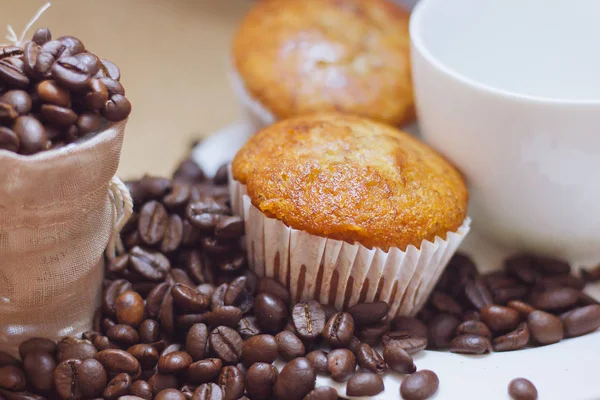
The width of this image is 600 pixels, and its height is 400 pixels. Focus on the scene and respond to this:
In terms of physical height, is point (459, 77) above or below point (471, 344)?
above

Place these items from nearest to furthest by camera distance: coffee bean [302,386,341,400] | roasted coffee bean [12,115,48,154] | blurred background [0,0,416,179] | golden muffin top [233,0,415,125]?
roasted coffee bean [12,115,48,154], coffee bean [302,386,341,400], golden muffin top [233,0,415,125], blurred background [0,0,416,179]

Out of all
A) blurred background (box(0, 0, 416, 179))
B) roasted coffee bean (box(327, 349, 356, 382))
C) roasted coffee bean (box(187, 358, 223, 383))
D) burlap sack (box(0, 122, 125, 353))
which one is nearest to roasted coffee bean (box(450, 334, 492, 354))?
roasted coffee bean (box(327, 349, 356, 382))

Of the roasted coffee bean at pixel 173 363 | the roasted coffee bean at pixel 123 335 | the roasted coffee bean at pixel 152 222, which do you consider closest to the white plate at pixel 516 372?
the roasted coffee bean at pixel 173 363

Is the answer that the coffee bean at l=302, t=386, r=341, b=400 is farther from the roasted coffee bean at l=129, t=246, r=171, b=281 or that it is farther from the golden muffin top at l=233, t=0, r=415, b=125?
the golden muffin top at l=233, t=0, r=415, b=125

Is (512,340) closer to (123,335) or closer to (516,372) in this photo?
(516,372)

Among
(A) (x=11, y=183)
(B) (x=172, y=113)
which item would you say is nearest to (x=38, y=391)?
(A) (x=11, y=183)

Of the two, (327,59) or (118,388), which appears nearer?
(118,388)

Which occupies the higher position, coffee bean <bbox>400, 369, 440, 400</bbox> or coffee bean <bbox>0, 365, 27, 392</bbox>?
coffee bean <bbox>0, 365, 27, 392</bbox>

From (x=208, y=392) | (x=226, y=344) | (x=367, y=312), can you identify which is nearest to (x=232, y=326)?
(x=226, y=344)
